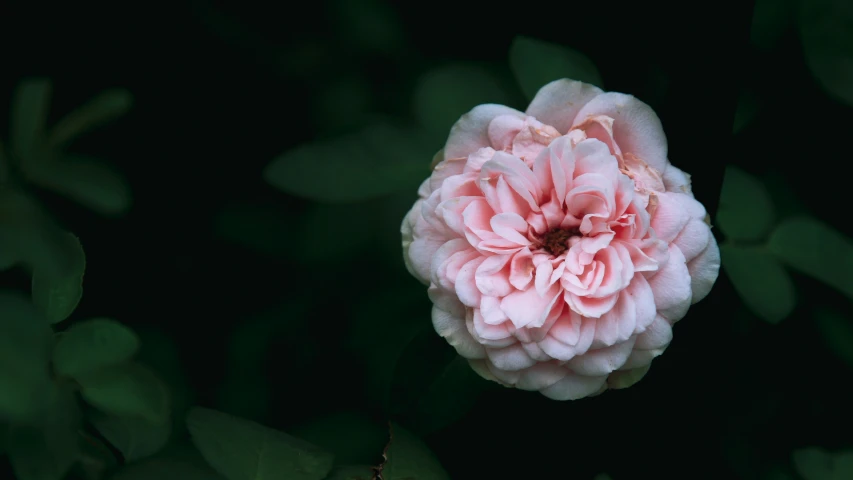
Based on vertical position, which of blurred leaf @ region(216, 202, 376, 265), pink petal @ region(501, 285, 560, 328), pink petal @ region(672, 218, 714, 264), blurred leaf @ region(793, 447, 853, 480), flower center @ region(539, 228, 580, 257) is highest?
pink petal @ region(672, 218, 714, 264)

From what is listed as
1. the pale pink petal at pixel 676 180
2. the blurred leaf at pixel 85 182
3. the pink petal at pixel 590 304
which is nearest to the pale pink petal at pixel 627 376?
the pink petal at pixel 590 304

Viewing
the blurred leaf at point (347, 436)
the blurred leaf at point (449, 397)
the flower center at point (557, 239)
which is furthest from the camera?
the blurred leaf at point (347, 436)

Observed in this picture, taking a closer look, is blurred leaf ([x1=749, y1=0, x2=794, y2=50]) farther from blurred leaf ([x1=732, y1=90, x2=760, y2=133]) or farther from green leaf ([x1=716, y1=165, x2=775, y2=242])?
green leaf ([x1=716, y1=165, x2=775, y2=242])

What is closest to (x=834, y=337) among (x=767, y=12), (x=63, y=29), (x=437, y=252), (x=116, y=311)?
(x=767, y=12)

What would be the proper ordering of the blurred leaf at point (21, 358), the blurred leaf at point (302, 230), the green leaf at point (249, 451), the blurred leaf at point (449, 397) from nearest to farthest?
the blurred leaf at point (21, 358) → the green leaf at point (249, 451) → the blurred leaf at point (449, 397) → the blurred leaf at point (302, 230)

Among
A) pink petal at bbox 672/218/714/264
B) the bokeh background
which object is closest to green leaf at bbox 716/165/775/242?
the bokeh background

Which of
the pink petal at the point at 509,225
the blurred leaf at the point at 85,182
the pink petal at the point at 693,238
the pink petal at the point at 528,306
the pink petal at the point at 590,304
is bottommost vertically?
the pink petal at the point at 528,306

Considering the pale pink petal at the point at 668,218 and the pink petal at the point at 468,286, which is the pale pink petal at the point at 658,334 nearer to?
the pale pink petal at the point at 668,218

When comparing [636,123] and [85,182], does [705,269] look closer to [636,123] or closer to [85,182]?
[636,123]
